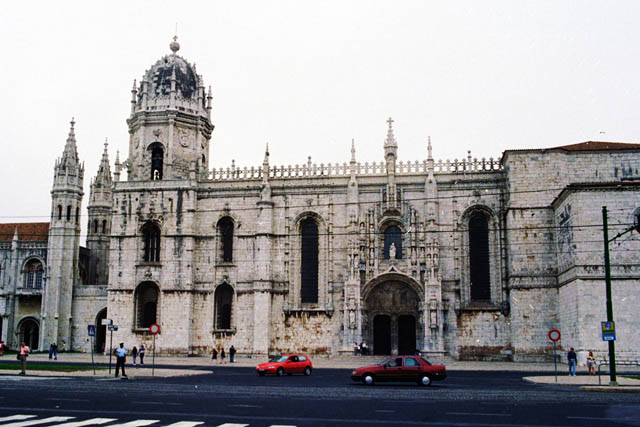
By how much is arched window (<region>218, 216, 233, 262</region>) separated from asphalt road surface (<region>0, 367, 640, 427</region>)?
2366cm

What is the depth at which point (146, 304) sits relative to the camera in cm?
5109

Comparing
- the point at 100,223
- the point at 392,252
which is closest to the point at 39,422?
the point at 392,252

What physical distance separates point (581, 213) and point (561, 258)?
4641mm

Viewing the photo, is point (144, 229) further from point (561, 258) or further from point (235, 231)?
point (561, 258)

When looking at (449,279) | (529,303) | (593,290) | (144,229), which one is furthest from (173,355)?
(593,290)

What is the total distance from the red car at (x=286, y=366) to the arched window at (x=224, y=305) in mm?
16452

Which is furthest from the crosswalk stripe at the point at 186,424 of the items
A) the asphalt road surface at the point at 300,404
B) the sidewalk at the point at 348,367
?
the sidewalk at the point at 348,367

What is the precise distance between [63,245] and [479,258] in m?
35.7

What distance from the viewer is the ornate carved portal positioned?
47.2 metres

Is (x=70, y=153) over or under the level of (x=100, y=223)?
over

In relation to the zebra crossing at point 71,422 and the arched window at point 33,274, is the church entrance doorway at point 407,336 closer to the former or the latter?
the arched window at point 33,274

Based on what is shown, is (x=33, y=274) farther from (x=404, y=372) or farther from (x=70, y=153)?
(x=404, y=372)

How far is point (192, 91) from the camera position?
54094mm

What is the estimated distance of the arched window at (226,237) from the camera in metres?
50.5
